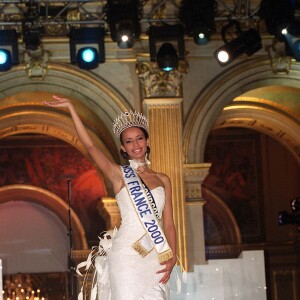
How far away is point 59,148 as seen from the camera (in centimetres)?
1684

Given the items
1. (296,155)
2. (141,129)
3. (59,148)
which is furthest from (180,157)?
(59,148)

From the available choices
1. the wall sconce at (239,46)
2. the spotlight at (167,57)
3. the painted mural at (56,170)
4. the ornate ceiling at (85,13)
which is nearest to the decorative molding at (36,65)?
the ornate ceiling at (85,13)

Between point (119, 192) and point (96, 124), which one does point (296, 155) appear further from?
point (119, 192)

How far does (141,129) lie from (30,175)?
38.8 ft

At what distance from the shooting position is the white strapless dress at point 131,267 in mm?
4957

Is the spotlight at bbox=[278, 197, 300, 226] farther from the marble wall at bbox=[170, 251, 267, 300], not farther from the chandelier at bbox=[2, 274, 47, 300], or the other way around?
the chandelier at bbox=[2, 274, 47, 300]

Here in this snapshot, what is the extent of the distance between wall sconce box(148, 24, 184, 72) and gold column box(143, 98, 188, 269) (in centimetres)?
52

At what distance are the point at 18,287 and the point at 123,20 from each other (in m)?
7.01

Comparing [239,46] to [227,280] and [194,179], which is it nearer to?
[194,179]

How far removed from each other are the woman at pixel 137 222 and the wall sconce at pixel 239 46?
16.2ft

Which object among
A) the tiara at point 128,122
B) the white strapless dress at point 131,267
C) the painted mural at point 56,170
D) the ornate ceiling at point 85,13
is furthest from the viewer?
the painted mural at point 56,170

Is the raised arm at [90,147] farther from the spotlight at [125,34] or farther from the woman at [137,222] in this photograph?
the spotlight at [125,34]

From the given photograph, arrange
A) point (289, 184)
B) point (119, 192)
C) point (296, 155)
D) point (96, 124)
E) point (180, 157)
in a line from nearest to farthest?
point (119, 192) < point (180, 157) < point (96, 124) < point (296, 155) < point (289, 184)

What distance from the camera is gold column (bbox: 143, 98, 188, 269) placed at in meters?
10.4
